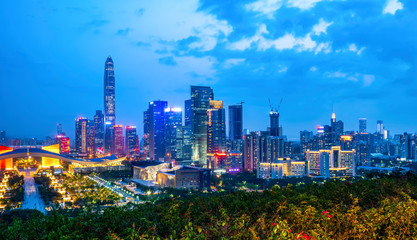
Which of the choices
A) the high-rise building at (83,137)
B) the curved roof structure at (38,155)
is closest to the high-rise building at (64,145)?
the high-rise building at (83,137)

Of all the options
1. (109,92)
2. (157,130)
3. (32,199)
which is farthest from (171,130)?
(32,199)

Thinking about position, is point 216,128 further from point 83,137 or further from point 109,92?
point 109,92

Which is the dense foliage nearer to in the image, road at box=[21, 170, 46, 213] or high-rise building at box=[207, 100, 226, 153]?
road at box=[21, 170, 46, 213]

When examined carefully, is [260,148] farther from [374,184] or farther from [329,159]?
[374,184]

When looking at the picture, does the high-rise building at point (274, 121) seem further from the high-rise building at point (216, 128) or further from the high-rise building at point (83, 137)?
the high-rise building at point (83, 137)

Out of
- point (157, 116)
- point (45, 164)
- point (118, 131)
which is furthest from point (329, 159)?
point (118, 131)

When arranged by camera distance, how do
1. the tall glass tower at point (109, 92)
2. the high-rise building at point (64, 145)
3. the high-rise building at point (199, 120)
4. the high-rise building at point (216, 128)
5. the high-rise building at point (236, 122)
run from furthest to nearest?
the tall glass tower at point (109, 92) < the high-rise building at point (236, 122) < the high-rise building at point (64, 145) < the high-rise building at point (199, 120) < the high-rise building at point (216, 128)

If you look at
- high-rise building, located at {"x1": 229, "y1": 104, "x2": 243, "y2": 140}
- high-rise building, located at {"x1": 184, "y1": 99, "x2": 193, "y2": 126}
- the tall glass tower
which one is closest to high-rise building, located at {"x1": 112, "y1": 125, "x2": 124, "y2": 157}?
high-rise building, located at {"x1": 184, "y1": 99, "x2": 193, "y2": 126}
